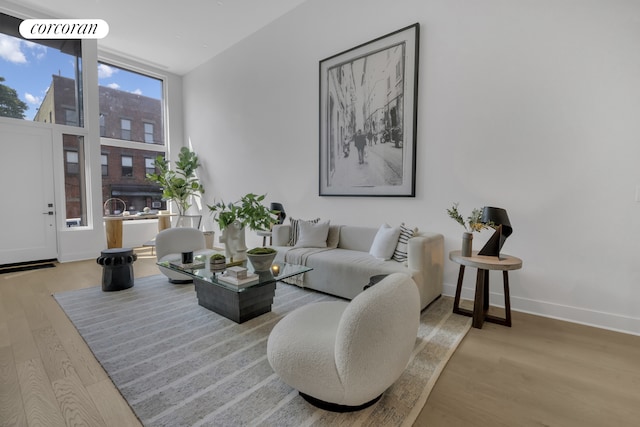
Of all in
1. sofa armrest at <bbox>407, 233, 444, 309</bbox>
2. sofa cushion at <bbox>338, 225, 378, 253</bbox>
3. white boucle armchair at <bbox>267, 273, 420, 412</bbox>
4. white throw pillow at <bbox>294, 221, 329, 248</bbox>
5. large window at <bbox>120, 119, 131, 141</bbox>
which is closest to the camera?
white boucle armchair at <bbox>267, 273, 420, 412</bbox>

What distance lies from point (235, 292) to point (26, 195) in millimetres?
4623

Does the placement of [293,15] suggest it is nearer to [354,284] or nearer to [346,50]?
[346,50]

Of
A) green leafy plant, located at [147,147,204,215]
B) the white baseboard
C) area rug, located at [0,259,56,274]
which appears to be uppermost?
green leafy plant, located at [147,147,204,215]

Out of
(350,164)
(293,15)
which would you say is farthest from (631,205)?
(293,15)

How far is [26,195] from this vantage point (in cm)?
455

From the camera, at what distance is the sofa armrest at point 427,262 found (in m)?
2.67

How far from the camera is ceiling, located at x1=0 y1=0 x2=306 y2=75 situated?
429 centimetres

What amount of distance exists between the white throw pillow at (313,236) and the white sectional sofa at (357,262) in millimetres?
77

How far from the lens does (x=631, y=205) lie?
2.31 metres

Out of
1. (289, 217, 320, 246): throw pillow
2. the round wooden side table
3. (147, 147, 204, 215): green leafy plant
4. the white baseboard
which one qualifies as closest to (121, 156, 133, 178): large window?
(147, 147, 204, 215): green leafy plant

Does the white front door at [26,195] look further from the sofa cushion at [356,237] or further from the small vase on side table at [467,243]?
the small vase on side table at [467,243]

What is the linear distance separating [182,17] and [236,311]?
189 inches

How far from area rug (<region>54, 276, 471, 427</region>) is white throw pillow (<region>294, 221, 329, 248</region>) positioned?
2.54 ft

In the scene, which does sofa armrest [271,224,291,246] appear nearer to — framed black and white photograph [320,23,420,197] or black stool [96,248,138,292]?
framed black and white photograph [320,23,420,197]
